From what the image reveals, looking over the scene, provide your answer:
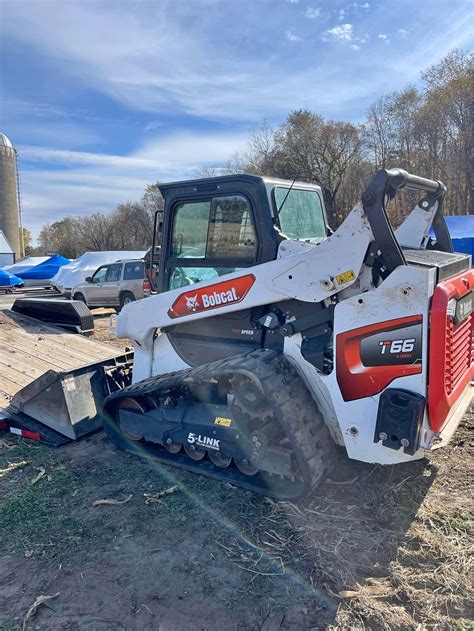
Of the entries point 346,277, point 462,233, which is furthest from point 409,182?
point 462,233

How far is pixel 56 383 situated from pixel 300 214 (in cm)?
272

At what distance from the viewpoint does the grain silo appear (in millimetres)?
60344

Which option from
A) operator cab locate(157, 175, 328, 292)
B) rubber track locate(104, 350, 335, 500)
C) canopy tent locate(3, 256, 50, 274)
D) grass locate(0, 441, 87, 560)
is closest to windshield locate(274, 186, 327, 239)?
operator cab locate(157, 175, 328, 292)

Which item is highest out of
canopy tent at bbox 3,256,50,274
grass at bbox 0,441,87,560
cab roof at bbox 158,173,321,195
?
cab roof at bbox 158,173,321,195

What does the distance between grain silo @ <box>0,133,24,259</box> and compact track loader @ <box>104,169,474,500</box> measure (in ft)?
206

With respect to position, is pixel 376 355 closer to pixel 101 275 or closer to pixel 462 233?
pixel 462 233

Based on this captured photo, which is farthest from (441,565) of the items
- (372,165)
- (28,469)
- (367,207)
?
(372,165)

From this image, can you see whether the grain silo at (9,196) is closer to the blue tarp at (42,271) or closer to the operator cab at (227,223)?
the blue tarp at (42,271)

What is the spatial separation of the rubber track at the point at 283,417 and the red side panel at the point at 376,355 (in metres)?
0.32

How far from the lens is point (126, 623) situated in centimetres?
249

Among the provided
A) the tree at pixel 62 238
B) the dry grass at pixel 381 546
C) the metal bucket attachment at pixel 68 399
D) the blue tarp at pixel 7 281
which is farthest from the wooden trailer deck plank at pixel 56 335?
the tree at pixel 62 238

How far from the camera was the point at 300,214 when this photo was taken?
441cm

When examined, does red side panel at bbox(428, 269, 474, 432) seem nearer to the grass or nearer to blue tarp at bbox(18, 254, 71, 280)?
the grass

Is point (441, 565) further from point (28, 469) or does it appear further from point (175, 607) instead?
point (28, 469)
